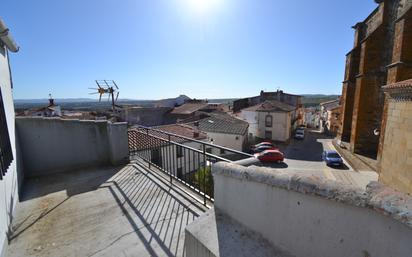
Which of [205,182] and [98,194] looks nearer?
[205,182]

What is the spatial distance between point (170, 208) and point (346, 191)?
239cm

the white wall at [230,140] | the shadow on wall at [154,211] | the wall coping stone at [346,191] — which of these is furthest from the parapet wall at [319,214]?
the white wall at [230,140]

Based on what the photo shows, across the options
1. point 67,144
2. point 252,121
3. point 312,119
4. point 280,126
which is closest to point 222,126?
point 252,121

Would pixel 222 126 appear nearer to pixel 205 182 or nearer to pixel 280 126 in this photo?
pixel 280 126

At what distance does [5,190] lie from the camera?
8.14ft

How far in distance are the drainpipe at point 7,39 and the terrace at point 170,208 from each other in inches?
58.6

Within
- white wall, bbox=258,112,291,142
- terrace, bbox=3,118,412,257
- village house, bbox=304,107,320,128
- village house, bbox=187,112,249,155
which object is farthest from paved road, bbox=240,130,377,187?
village house, bbox=304,107,320,128

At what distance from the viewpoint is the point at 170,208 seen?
9.54ft

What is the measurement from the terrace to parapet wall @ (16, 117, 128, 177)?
20 millimetres

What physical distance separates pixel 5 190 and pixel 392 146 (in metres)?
7.49

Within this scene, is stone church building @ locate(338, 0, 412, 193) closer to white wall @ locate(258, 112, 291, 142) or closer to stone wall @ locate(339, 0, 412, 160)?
stone wall @ locate(339, 0, 412, 160)

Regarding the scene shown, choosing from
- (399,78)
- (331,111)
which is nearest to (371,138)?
(399,78)

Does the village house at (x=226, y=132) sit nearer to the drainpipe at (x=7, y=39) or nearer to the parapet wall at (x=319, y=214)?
the drainpipe at (x=7, y=39)

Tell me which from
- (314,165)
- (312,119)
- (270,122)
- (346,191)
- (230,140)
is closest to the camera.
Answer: (346,191)
